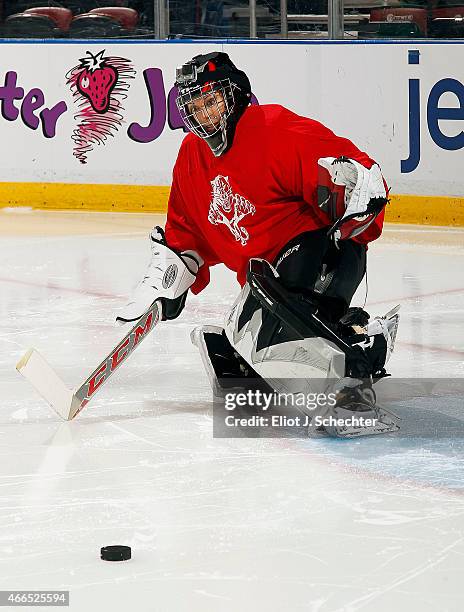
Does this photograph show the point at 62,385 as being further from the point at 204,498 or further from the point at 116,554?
the point at 116,554

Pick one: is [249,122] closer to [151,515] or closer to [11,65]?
[151,515]

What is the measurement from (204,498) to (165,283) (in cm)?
90

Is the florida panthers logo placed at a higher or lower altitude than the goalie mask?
lower

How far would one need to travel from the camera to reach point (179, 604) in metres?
2.15

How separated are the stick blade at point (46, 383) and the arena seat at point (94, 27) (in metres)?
4.82

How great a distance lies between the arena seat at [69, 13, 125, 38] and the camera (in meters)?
7.95

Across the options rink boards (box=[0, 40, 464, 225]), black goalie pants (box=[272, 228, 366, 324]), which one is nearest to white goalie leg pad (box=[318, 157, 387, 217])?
black goalie pants (box=[272, 228, 366, 324])

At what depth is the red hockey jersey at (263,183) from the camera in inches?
126

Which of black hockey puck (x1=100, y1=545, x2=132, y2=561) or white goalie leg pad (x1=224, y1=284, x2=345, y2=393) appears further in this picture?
white goalie leg pad (x1=224, y1=284, x2=345, y2=393)

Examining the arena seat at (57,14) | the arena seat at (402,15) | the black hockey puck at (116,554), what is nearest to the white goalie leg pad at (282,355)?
the black hockey puck at (116,554)

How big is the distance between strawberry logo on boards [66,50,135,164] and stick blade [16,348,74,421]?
14.8 ft

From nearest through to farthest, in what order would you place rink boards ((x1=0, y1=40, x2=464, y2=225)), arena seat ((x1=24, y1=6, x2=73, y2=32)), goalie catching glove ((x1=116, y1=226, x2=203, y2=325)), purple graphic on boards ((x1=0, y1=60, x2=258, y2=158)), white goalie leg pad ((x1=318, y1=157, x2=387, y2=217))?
1. white goalie leg pad ((x1=318, y1=157, x2=387, y2=217))
2. goalie catching glove ((x1=116, y1=226, x2=203, y2=325))
3. rink boards ((x1=0, y1=40, x2=464, y2=225))
4. purple graphic on boards ((x1=0, y1=60, x2=258, y2=158))
5. arena seat ((x1=24, y1=6, x2=73, y2=32))

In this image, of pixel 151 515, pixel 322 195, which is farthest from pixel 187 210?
pixel 151 515

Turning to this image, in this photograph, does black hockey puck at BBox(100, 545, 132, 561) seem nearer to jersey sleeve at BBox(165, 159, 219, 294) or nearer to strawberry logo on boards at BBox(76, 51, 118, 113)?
jersey sleeve at BBox(165, 159, 219, 294)
